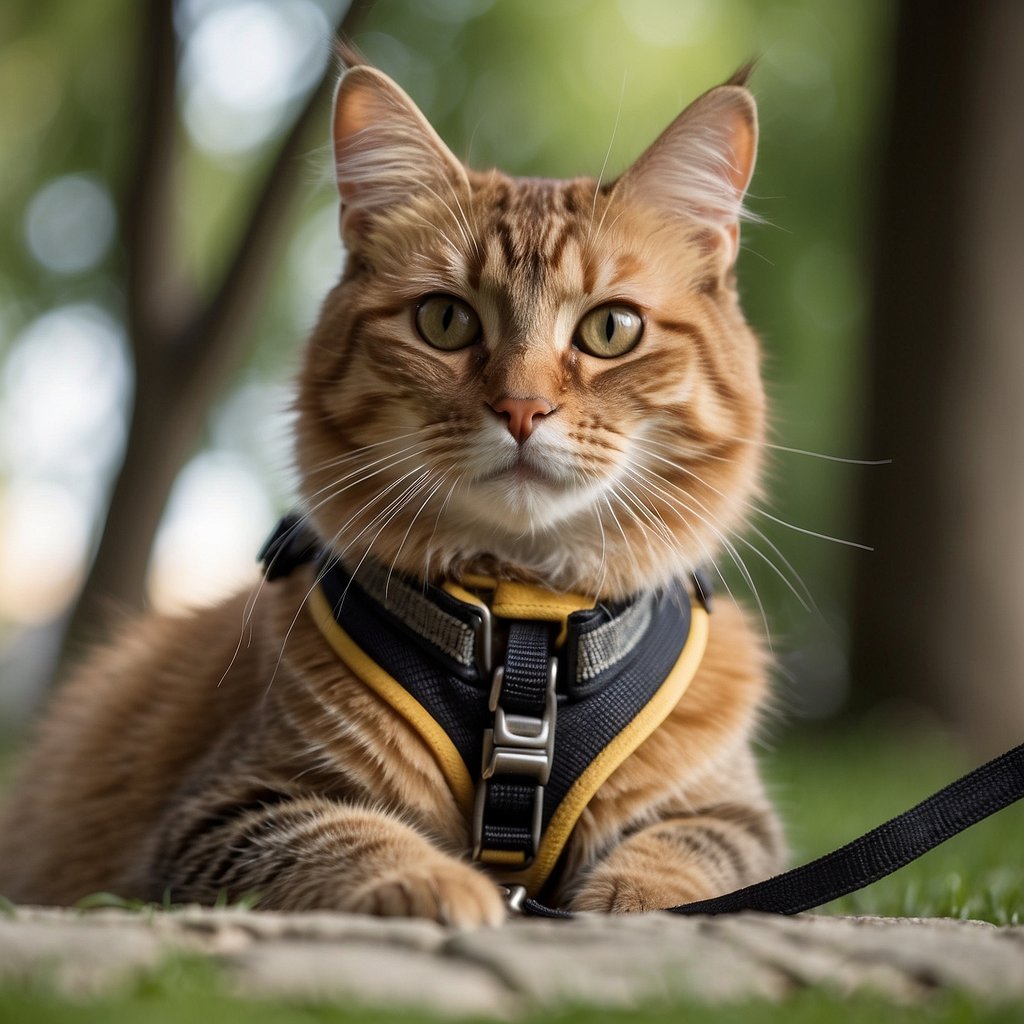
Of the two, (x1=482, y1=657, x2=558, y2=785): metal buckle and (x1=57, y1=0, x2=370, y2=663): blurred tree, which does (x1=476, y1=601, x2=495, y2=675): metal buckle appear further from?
(x1=57, y1=0, x2=370, y2=663): blurred tree

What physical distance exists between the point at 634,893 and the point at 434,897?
43 cm

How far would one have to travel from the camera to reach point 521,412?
2.01m

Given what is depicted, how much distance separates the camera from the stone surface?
134 cm

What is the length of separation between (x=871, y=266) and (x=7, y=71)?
6.89 metres

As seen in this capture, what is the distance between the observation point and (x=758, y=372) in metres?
2.52

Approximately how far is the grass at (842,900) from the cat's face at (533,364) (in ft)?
2.85

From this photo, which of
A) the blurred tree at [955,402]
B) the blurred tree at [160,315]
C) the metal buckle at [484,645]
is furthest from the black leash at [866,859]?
the blurred tree at [160,315]

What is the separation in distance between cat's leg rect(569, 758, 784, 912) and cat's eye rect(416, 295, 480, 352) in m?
0.97

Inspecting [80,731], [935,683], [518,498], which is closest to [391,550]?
[518,498]

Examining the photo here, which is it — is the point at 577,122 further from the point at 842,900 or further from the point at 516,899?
the point at 516,899

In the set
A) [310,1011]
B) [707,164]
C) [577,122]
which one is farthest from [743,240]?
[577,122]

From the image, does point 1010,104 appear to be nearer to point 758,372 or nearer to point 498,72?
point 758,372

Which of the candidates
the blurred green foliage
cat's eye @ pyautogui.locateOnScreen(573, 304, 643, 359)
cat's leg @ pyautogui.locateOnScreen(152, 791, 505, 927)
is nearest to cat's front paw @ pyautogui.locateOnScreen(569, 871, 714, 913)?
cat's leg @ pyautogui.locateOnScreen(152, 791, 505, 927)

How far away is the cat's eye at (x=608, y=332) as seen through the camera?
7.26 feet
